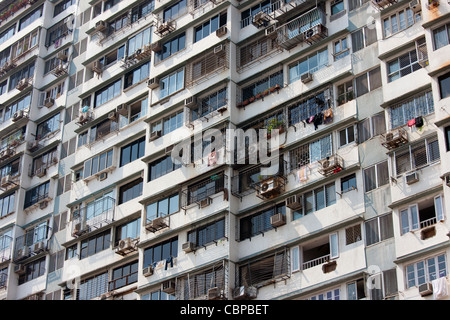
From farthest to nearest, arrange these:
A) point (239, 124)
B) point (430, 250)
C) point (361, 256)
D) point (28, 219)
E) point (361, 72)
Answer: point (28, 219) < point (239, 124) < point (361, 72) < point (361, 256) < point (430, 250)

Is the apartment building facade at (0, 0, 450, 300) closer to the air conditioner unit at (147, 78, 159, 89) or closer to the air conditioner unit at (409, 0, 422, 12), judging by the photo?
the air conditioner unit at (147, 78, 159, 89)

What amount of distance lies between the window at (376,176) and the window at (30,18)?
24.9 meters

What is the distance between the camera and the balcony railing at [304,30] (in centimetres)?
3117

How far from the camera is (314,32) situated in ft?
102

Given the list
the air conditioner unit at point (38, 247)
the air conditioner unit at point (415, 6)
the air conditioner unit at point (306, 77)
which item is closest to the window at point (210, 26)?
the air conditioner unit at point (306, 77)

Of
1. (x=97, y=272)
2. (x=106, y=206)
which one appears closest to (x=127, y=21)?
(x=106, y=206)

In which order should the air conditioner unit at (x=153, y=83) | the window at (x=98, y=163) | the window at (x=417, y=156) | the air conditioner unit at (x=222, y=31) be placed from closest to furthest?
1. the window at (x=417, y=156)
2. the air conditioner unit at (x=222, y=31)
3. the air conditioner unit at (x=153, y=83)
4. the window at (x=98, y=163)

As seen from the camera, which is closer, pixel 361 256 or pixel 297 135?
pixel 361 256

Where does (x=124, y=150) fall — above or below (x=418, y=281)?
above

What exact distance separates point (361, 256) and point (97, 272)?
41.9 ft

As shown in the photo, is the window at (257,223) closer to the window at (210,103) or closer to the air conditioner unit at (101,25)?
the window at (210,103)

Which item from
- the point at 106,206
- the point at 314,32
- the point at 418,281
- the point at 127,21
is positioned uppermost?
the point at 127,21

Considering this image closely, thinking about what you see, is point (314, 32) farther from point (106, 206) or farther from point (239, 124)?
point (106, 206)

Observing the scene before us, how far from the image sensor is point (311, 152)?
29547 millimetres
